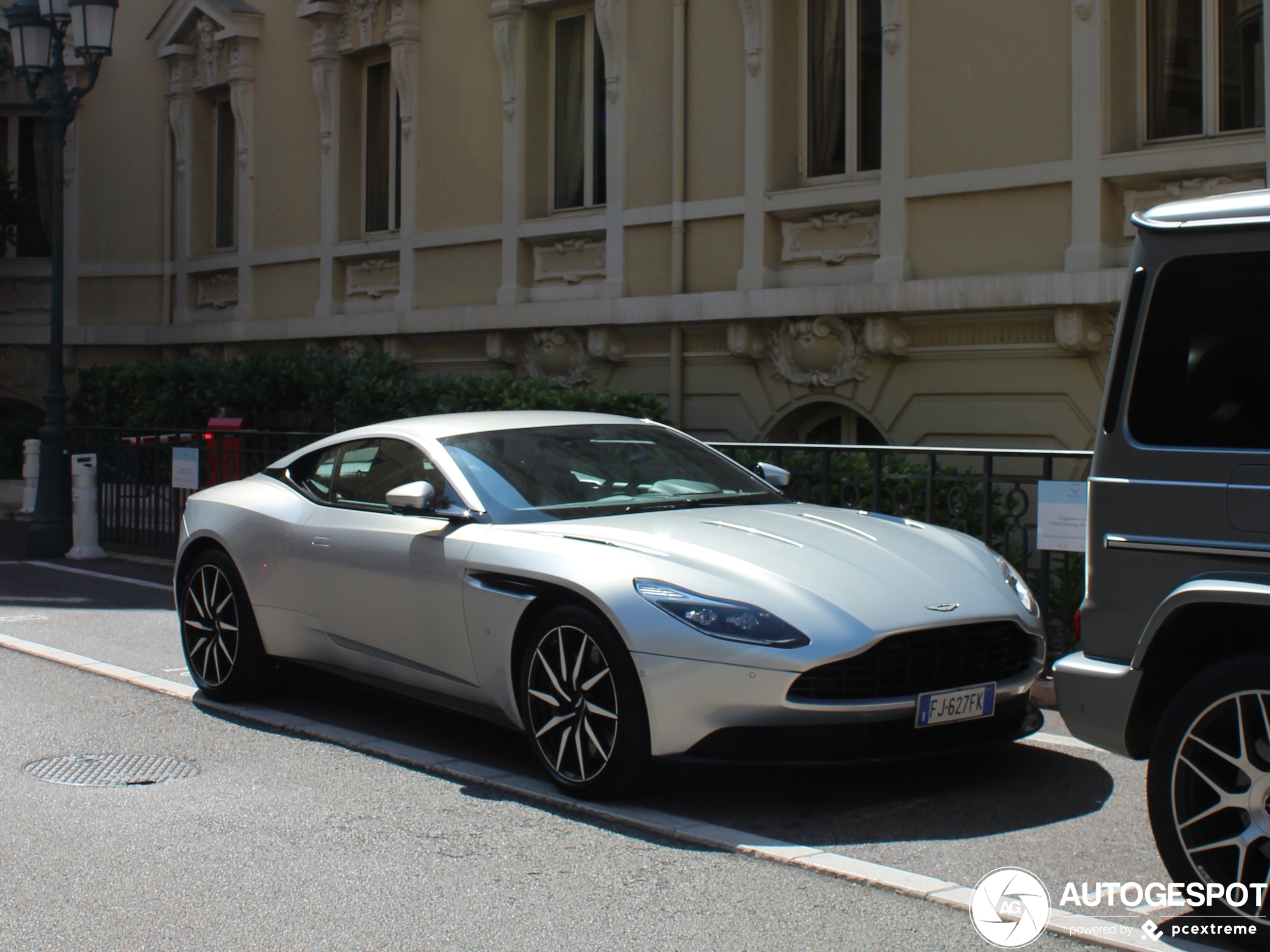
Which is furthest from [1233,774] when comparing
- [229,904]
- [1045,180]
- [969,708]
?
[1045,180]

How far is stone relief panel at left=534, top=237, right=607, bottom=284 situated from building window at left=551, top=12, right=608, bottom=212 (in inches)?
23.0

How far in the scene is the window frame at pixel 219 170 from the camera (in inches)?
881

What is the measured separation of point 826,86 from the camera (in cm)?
1455

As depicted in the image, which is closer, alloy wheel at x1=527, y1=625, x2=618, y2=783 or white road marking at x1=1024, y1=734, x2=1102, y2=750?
alloy wheel at x1=527, y1=625, x2=618, y2=783

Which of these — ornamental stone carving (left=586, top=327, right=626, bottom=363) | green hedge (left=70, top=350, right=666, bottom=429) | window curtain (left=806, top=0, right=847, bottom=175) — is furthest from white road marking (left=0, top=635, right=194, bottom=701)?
window curtain (left=806, top=0, right=847, bottom=175)

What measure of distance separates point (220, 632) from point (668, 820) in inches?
133

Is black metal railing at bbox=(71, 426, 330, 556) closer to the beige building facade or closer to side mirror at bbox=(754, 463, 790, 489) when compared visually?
the beige building facade

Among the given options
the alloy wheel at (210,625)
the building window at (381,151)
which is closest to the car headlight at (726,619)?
the alloy wheel at (210,625)

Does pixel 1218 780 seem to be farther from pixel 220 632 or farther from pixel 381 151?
pixel 381 151

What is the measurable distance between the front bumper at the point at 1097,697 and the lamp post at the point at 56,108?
12717mm

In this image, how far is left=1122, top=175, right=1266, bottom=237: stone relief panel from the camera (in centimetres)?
1143

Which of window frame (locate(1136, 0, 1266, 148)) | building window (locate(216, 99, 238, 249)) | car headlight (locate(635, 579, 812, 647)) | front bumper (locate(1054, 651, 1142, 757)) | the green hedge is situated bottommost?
front bumper (locate(1054, 651, 1142, 757))

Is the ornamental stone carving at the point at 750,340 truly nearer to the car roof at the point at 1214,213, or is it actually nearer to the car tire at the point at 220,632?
the car tire at the point at 220,632

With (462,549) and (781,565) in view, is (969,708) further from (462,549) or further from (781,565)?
(462,549)
